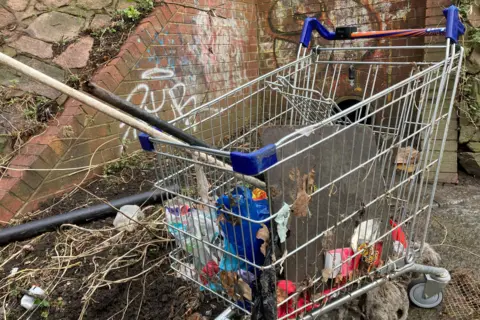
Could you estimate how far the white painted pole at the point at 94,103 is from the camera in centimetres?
121

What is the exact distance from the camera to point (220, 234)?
4.96ft

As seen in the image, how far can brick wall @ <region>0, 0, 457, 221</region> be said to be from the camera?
9.09 ft

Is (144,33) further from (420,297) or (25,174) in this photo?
(420,297)

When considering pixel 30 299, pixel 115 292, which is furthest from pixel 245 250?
pixel 30 299

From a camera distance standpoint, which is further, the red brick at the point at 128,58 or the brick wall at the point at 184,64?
the red brick at the point at 128,58

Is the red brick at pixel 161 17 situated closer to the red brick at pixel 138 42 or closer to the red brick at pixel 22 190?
the red brick at pixel 138 42

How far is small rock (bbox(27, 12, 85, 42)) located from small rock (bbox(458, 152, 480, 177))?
414cm

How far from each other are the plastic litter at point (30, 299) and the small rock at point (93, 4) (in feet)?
8.77

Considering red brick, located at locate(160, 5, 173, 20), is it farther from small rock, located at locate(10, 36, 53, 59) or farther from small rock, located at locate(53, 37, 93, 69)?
small rock, located at locate(10, 36, 53, 59)

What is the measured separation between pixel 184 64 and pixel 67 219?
7.05ft

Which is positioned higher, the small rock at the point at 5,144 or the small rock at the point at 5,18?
the small rock at the point at 5,18

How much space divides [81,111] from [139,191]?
88cm

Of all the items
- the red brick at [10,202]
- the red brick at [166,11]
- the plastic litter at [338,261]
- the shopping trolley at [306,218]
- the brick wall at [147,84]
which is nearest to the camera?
the shopping trolley at [306,218]

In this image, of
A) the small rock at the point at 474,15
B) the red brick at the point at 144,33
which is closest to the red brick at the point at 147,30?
the red brick at the point at 144,33
